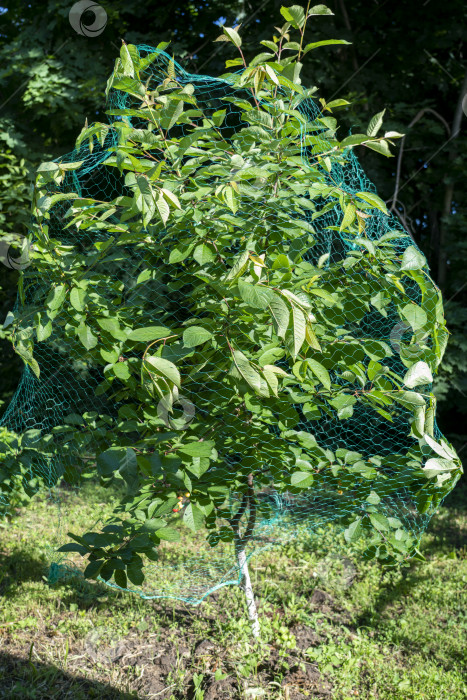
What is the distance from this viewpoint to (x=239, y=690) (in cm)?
175

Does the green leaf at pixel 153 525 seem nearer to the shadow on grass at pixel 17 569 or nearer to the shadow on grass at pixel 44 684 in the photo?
the shadow on grass at pixel 44 684

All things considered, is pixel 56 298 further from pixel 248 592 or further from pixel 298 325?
pixel 248 592

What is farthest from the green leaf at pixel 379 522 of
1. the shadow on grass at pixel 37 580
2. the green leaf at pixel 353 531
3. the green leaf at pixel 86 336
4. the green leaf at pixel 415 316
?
the shadow on grass at pixel 37 580

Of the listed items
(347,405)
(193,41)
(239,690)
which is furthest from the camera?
(193,41)

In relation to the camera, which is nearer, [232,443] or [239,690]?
[232,443]

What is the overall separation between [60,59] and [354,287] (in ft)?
11.1

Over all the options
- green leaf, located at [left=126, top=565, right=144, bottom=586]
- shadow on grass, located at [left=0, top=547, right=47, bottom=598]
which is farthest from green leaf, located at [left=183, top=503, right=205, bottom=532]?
shadow on grass, located at [left=0, top=547, right=47, bottom=598]

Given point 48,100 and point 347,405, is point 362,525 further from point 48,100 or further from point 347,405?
point 48,100

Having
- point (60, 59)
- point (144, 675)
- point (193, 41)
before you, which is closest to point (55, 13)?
point (60, 59)

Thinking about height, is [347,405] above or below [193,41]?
below

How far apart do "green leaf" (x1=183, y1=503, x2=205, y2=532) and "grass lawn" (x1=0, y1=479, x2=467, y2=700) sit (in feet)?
2.35

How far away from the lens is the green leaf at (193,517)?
138cm

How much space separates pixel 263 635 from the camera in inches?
79.7

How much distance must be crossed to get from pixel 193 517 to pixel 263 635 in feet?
3.02
